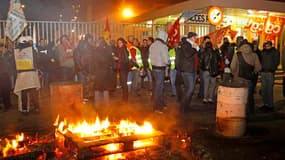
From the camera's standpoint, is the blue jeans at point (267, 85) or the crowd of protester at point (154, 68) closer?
the crowd of protester at point (154, 68)

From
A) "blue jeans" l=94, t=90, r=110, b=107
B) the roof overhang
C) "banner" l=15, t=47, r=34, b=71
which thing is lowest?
"blue jeans" l=94, t=90, r=110, b=107

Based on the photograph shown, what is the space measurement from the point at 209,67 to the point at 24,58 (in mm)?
5620

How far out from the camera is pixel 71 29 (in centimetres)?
1462

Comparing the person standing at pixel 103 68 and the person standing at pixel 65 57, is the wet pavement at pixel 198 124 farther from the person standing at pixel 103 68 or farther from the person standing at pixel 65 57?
the person standing at pixel 65 57

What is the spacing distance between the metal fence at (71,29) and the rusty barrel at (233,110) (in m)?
8.66

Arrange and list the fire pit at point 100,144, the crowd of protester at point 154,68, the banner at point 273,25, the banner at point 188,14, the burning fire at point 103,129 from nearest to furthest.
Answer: the fire pit at point 100,144, the burning fire at point 103,129, the crowd of protester at point 154,68, the banner at point 188,14, the banner at point 273,25

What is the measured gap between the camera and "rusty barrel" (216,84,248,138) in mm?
7180

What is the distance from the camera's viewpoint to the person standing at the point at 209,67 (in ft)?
35.1

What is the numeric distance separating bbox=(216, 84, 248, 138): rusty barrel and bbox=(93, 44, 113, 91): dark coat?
389 cm

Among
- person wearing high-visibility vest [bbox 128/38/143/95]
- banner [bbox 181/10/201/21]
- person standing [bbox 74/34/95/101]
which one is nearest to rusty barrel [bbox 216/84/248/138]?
person standing [bbox 74/34/95/101]

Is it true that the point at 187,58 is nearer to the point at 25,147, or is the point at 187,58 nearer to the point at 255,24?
the point at 25,147

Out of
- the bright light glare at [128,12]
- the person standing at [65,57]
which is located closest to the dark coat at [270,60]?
the person standing at [65,57]

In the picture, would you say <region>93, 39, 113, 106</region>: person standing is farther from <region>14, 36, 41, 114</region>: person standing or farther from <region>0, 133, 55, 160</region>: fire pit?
<region>0, 133, 55, 160</region>: fire pit

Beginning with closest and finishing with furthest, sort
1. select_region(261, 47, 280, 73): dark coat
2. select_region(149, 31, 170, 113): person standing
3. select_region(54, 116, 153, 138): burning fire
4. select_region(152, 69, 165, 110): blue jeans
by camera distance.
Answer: select_region(54, 116, 153, 138): burning fire, select_region(149, 31, 170, 113): person standing, select_region(152, 69, 165, 110): blue jeans, select_region(261, 47, 280, 73): dark coat
